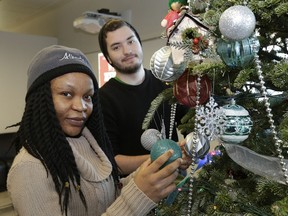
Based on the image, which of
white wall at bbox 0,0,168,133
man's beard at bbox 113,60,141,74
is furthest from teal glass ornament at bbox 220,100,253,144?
white wall at bbox 0,0,168,133

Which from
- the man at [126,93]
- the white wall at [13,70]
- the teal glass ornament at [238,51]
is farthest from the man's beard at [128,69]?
the white wall at [13,70]

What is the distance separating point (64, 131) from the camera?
908mm

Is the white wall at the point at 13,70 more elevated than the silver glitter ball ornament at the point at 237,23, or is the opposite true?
the silver glitter ball ornament at the point at 237,23

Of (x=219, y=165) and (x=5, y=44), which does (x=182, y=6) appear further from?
(x=5, y=44)

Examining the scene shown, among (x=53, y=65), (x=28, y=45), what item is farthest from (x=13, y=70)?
(x=53, y=65)

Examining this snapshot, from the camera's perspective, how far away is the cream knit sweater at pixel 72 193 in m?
0.75

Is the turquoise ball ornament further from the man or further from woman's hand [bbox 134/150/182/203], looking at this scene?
the man

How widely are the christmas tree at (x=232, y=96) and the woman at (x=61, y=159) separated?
127 mm

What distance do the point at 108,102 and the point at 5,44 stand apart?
3.14 metres

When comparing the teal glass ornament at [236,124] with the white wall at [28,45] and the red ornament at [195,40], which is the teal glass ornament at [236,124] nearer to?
the red ornament at [195,40]

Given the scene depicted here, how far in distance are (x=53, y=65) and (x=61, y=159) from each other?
0.26 m

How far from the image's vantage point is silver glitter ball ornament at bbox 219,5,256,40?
0.51 metres

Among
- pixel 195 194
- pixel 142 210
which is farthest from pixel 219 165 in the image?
pixel 142 210

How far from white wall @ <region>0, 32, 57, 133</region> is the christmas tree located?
3.79m
